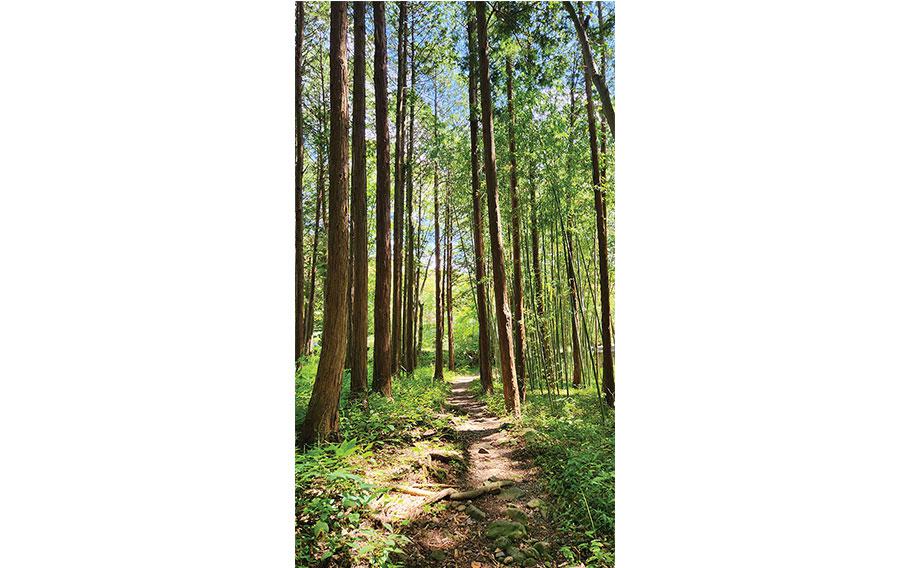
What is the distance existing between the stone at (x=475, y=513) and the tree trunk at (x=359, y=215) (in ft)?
3.08

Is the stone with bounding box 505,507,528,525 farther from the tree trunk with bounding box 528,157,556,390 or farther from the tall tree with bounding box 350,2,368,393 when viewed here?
the tall tree with bounding box 350,2,368,393

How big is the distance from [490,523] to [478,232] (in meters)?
1.69

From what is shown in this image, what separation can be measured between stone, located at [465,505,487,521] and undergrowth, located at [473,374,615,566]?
0.37 meters

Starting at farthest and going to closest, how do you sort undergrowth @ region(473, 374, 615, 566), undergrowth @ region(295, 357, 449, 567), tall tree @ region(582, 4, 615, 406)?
1. tall tree @ region(582, 4, 615, 406)
2. undergrowth @ region(473, 374, 615, 566)
3. undergrowth @ region(295, 357, 449, 567)

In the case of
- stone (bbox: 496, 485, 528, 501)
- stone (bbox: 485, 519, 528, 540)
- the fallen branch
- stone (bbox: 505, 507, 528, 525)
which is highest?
the fallen branch

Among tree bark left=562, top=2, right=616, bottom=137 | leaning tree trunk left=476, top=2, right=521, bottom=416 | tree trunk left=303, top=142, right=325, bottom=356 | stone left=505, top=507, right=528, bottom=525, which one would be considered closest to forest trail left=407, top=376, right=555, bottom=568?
stone left=505, top=507, right=528, bottom=525

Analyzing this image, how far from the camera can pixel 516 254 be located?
3.10 meters

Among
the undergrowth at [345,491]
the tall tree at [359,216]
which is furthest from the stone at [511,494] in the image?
the tall tree at [359,216]

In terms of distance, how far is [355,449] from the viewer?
222 centimetres

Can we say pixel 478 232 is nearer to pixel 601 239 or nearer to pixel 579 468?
pixel 601 239

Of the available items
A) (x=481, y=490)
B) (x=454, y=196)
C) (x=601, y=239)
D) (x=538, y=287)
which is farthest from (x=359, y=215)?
(x=481, y=490)

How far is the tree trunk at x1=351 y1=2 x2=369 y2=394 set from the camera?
8.70 ft
